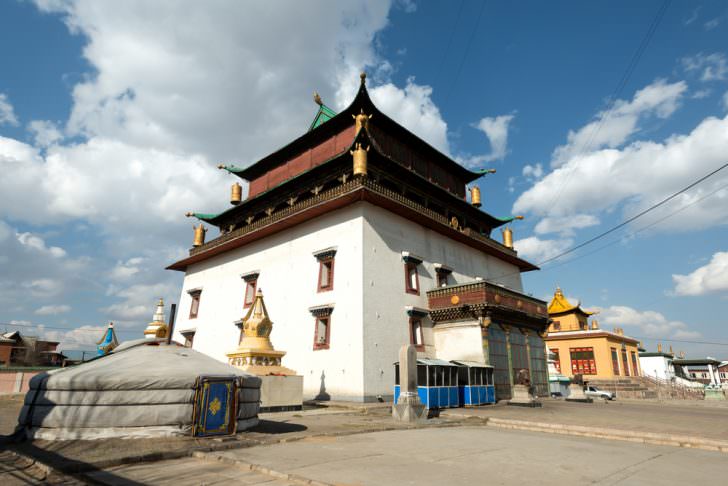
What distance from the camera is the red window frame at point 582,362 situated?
1484 inches

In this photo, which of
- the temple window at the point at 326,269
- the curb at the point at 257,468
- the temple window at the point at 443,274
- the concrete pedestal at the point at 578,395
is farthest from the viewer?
the concrete pedestal at the point at 578,395

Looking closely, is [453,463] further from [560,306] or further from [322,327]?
[560,306]

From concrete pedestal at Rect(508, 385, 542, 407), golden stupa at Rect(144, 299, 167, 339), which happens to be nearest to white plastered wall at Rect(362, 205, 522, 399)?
concrete pedestal at Rect(508, 385, 542, 407)

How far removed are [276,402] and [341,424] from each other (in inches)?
149

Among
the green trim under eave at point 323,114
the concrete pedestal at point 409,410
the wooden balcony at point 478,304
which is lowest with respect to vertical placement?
the concrete pedestal at point 409,410

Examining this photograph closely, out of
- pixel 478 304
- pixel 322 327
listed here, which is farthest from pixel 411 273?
pixel 322 327

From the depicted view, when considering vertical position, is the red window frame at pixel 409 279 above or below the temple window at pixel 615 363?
above

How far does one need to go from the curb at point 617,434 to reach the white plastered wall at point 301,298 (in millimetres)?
6829

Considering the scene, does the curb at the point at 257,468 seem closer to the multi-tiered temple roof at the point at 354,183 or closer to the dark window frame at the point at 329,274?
the dark window frame at the point at 329,274

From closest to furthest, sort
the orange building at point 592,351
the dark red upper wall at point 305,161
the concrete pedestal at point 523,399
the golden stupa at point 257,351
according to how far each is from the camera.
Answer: the golden stupa at point 257,351
the concrete pedestal at point 523,399
the dark red upper wall at point 305,161
the orange building at point 592,351

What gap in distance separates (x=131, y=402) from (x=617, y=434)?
11741 millimetres

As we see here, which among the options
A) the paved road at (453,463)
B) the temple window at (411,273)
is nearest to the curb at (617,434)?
the paved road at (453,463)

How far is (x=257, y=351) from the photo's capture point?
15.2 metres

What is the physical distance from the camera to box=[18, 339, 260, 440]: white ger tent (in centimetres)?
876
